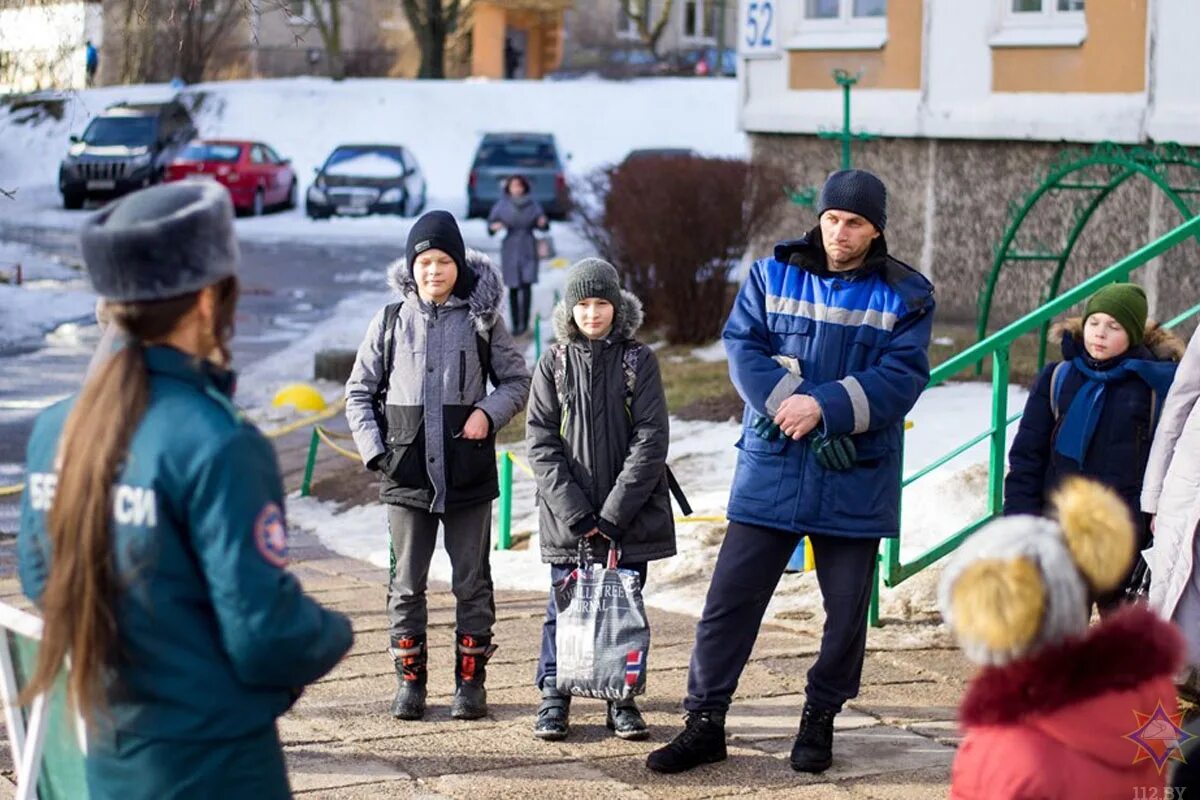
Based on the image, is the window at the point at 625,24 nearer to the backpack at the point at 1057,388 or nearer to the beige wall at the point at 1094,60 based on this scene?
the beige wall at the point at 1094,60

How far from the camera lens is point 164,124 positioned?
35.2 metres

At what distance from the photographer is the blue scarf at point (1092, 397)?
20.1 feet

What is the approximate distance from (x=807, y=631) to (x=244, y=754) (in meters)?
4.60

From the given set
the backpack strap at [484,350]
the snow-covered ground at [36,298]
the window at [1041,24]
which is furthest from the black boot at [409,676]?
the snow-covered ground at [36,298]

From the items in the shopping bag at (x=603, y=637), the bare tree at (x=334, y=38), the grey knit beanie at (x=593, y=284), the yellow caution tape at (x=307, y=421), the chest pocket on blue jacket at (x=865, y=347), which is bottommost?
the yellow caution tape at (x=307, y=421)

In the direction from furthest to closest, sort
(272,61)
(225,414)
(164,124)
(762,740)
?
(272,61)
(164,124)
(762,740)
(225,414)

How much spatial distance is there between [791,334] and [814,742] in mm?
1205

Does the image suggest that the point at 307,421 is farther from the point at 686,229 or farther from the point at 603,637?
the point at 603,637

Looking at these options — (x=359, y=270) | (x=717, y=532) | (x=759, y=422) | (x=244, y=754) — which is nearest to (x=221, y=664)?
(x=244, y=754)

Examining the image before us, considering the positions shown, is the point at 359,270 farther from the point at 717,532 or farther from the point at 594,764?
the point at 594,764

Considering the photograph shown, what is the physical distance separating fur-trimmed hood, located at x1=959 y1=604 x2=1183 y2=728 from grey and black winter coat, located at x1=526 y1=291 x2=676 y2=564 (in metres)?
2.79

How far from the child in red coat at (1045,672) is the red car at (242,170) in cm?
2894

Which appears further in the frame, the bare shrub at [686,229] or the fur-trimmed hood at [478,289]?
the bare shrub at [686,229]

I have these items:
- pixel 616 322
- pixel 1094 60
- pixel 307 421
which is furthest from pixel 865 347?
pixel 1094 60
